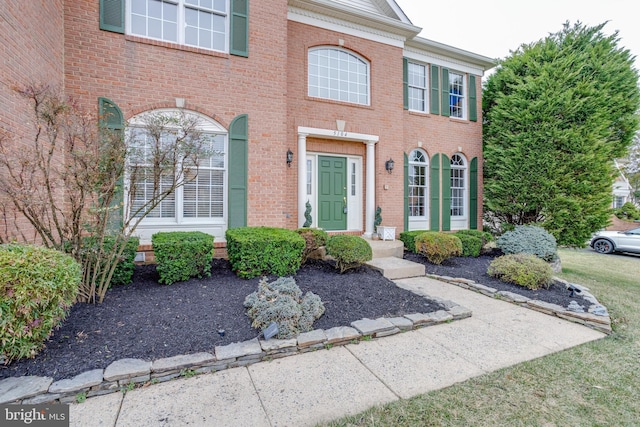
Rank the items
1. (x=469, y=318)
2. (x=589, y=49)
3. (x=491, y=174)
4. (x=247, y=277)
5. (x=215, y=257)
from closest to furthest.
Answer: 1. (x=469, y=318)
2. (x=247, y=277)
3. (x=215, y=257)
4. (x=589, y=49)
5. (x=491, y=174)

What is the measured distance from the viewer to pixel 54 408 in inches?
84.2

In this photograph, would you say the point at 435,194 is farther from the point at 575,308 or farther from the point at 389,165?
the point at 575,308

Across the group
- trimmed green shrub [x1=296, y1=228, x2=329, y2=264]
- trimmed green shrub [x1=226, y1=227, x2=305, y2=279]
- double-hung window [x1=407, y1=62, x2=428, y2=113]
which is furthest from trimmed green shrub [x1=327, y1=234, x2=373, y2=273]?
double-hung window [x1=407, y1=62, x2=428, y2=113]

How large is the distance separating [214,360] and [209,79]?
5352 mm

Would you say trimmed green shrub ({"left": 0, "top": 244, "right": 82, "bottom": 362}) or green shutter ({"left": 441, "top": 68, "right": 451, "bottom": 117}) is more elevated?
green shutter ({"left": 441, "top": 68, "right": 451, "bottom": 117})

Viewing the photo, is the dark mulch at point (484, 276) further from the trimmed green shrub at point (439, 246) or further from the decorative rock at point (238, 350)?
the decorative rock at point (238, 350)

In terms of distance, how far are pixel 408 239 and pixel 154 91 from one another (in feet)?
22.1

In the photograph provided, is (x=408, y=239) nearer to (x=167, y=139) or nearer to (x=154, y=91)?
(x=167, y=139)

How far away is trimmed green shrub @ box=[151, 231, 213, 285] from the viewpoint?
4.45 meters

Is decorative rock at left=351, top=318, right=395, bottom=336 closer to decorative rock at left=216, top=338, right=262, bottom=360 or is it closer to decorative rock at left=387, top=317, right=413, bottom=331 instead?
decorative rock at left=387, top=317, right=413, bottom=331

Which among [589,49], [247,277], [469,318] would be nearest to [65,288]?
[247,277]

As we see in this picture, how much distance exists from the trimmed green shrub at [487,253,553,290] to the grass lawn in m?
1.75

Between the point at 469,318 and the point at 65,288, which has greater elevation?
the point at 65,288

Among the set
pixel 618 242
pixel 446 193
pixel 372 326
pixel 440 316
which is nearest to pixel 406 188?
pixel 446 193
